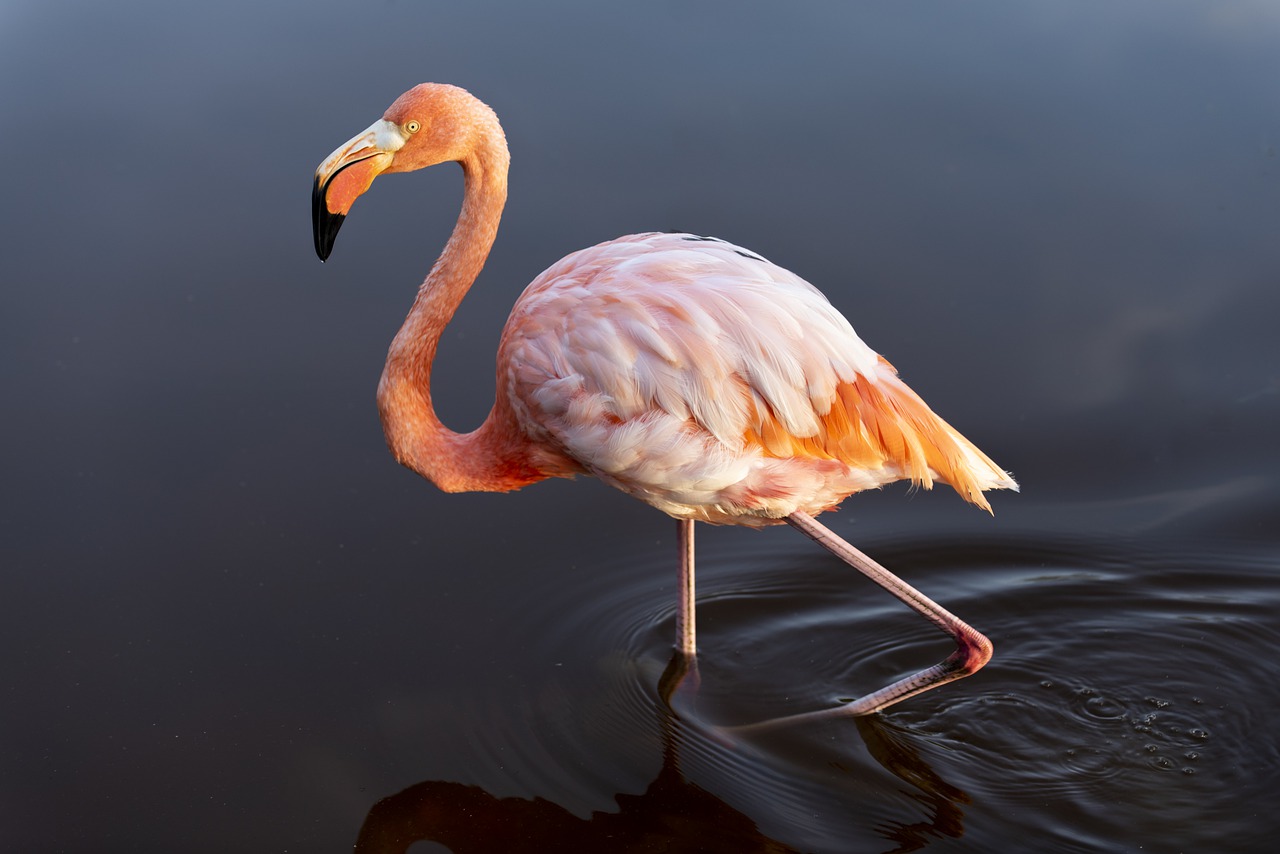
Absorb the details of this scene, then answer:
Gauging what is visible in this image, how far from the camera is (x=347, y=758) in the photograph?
3658 mm

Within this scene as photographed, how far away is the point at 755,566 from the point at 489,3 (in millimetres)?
4402

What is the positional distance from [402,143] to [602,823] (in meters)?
2.02

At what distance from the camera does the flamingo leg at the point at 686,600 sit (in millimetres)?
4070

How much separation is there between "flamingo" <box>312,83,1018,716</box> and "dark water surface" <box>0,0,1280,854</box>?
53cm

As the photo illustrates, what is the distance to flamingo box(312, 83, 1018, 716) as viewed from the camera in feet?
11.6

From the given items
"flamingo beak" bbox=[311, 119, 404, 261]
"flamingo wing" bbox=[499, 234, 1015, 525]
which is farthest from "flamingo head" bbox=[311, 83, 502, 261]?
"flamingo wing" bbox=[499, 234, 1015, 525]

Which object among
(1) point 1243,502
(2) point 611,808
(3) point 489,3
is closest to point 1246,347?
(1) point 1243,502

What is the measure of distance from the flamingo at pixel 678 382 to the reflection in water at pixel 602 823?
439 mm

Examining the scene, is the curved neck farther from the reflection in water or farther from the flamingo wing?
the reflection in water

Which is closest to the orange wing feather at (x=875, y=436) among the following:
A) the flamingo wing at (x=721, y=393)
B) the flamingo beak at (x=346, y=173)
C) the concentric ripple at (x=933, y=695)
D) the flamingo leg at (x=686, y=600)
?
the flamingo wing at (x=721, y=393)

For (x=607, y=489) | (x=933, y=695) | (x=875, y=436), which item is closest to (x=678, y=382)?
(x=875, y=436)

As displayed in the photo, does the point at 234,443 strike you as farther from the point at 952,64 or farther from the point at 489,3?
the point at 952,64

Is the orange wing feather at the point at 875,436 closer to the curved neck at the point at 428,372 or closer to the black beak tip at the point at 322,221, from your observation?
the curved neck at the point at 428,372

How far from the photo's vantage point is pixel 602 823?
137 inches
